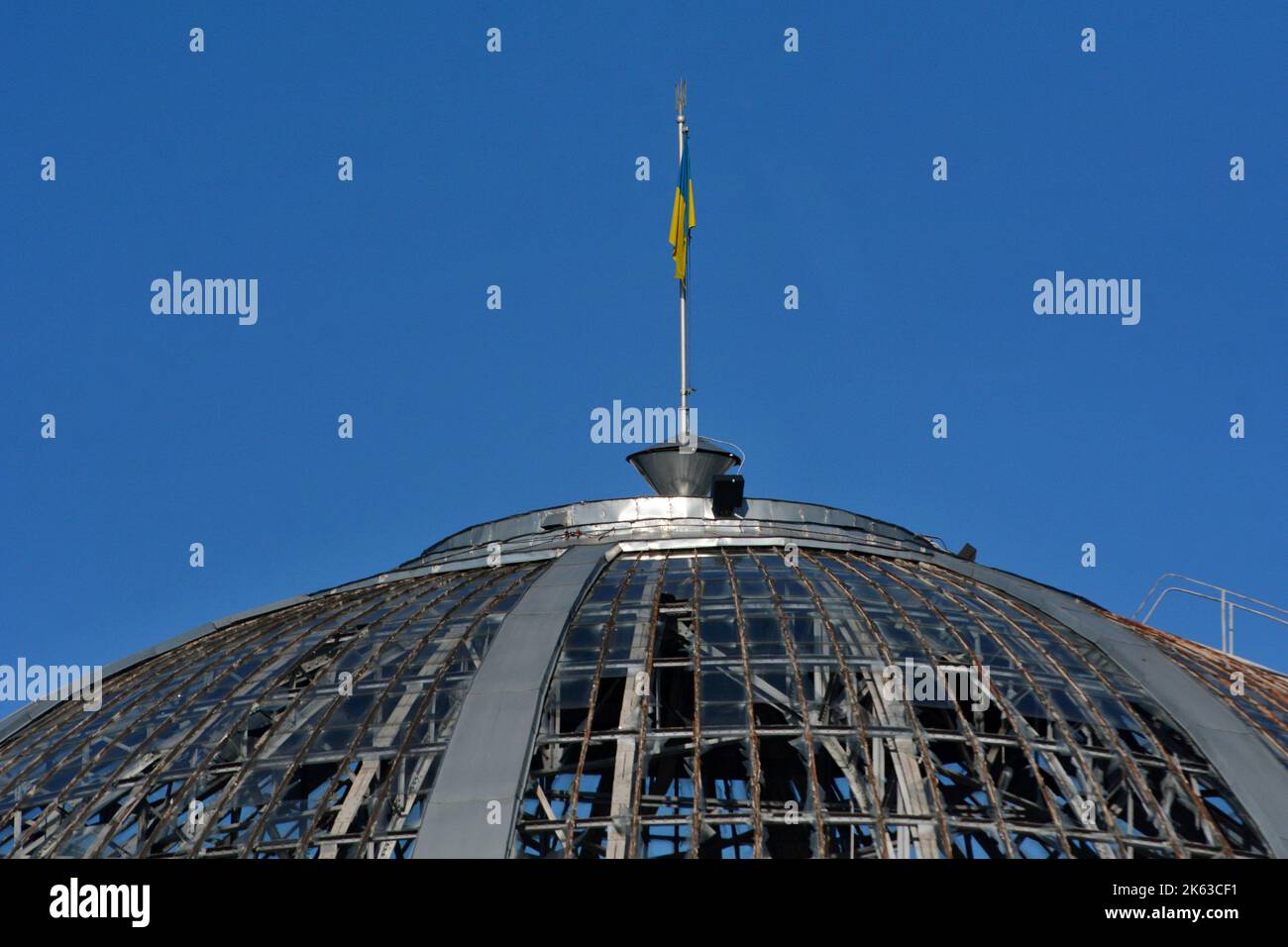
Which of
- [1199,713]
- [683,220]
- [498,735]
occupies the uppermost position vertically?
[683,220]

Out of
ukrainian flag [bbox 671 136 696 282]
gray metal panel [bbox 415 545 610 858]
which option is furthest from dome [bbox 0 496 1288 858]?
ukrainian flag [bbox 671 136 696 282]

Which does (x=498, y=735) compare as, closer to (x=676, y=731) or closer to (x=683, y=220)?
(x=676, y=731)

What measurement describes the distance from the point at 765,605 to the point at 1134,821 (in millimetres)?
7317

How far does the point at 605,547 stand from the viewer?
1281 inches

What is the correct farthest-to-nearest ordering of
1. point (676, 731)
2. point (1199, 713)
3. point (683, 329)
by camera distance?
point (683, 329) < point (1199, 713) < point (676, 731)

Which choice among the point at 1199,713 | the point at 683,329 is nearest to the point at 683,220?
the point at 683,329

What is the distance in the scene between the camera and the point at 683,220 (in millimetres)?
43188

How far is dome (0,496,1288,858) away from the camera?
922 inches

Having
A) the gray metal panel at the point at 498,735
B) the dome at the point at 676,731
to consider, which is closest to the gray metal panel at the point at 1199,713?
the dome at the point at 676,731

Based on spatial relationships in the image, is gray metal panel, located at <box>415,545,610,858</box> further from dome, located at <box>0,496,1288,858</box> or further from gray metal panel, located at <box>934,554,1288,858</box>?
gray metal panel, located at <box>934,554,1288,858</box>

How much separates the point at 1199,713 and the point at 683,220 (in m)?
21.0

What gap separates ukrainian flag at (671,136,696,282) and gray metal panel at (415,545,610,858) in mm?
14557
